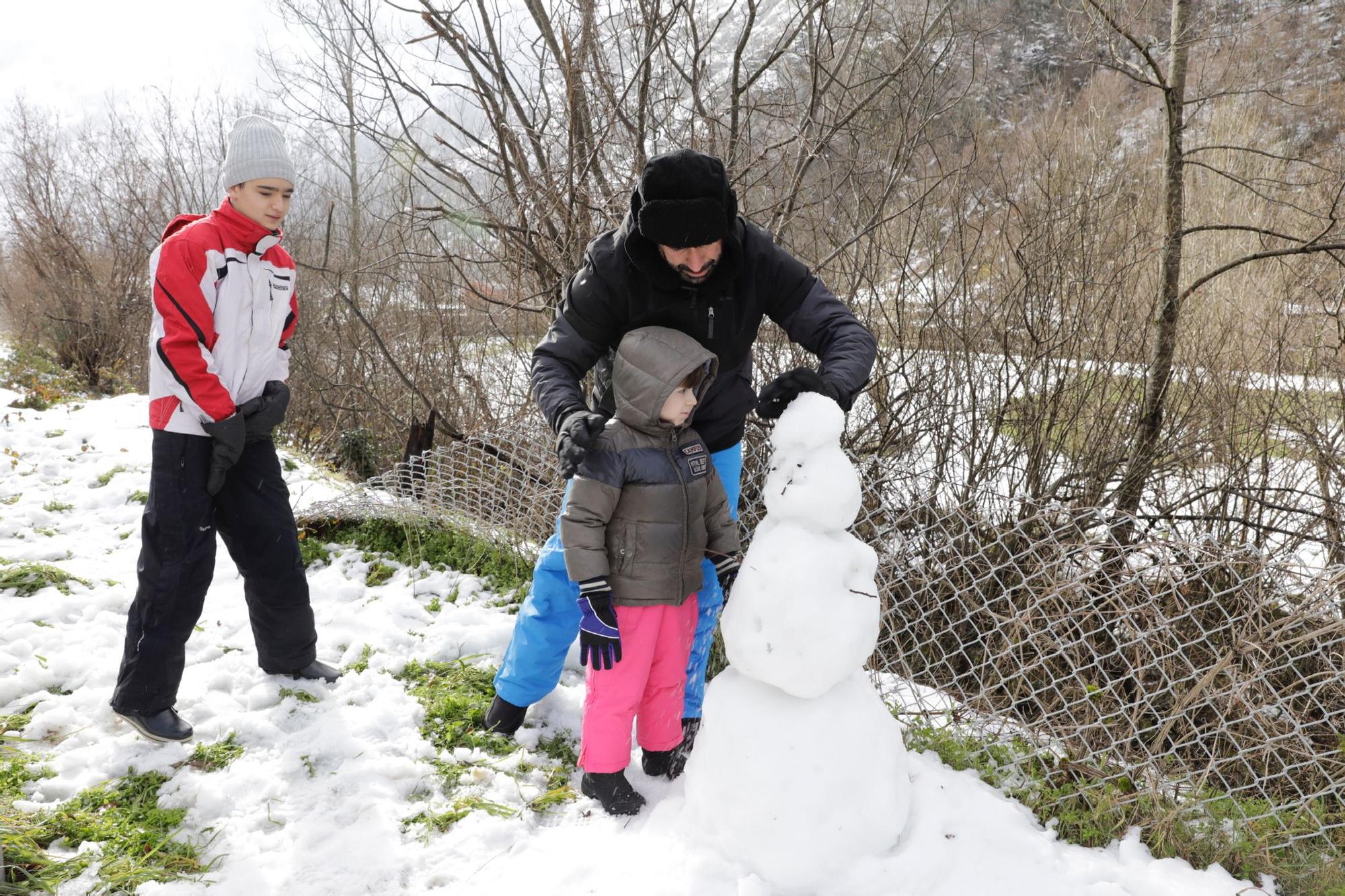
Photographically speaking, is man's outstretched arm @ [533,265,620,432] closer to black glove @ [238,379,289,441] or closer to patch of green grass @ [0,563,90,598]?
black glove @ [238,379,289,441]

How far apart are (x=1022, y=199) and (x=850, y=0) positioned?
1573 mm

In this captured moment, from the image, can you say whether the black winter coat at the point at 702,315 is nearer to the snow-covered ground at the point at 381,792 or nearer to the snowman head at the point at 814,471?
the snowman head at the point at 814,471

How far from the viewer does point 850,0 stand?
4117mm

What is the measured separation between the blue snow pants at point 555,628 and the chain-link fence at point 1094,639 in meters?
0.75

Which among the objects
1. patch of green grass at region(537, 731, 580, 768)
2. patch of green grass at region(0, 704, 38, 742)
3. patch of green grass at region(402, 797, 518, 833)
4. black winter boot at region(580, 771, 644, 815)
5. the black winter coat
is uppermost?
the black winter coat

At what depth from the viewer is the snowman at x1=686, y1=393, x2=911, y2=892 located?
1766mm

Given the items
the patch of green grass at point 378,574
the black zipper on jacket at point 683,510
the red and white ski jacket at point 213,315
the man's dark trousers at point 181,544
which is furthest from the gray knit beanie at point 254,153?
the patch of green grass at point 378,574

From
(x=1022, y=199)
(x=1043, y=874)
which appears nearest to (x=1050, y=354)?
(x=1022, y=199)

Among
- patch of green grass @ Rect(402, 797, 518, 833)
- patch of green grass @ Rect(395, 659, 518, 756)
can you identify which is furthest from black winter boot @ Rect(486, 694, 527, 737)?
patch of green grass @ Rect(402, 797, 518, 833)

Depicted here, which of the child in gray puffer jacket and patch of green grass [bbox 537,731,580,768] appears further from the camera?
patch of green grass [bbox 537,731,580,768]

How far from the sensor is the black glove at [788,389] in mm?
1925

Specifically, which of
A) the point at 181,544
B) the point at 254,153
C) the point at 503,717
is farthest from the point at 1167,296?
the point at 181,544

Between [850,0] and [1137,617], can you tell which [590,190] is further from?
[1137,617]

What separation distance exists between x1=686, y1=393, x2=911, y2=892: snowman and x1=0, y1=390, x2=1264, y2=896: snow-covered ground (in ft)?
0.16
